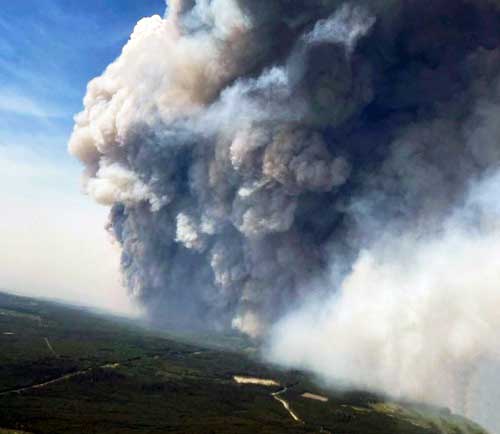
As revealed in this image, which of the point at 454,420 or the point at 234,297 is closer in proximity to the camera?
the point at 454,420

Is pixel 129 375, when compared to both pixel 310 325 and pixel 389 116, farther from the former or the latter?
pixel 389 116

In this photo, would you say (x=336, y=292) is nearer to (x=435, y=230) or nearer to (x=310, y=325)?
(x=310, y=325)

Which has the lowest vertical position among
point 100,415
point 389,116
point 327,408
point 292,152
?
point 100,415

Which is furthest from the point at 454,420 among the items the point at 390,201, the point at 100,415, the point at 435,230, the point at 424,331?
the point at 100,415

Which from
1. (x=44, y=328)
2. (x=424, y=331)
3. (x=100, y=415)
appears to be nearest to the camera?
(x=100, y=415)

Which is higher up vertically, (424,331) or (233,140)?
(233,140)

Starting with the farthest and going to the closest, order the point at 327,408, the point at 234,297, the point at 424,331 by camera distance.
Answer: the point at 234,297 < the point at 327,408 < the point at 424,331
